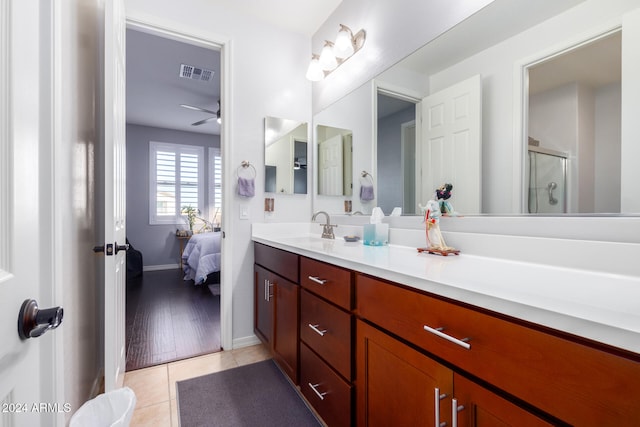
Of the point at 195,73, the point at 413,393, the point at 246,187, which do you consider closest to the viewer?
the point at 413,393

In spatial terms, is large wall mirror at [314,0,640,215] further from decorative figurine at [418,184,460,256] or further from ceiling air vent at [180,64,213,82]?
ceiling air vent at [180,64,213,82]

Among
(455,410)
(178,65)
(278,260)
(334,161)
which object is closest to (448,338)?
(455,410)

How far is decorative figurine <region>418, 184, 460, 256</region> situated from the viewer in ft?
4.35

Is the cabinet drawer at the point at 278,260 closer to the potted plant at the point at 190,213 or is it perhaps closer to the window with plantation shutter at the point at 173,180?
the potted plant at the point at 190,213

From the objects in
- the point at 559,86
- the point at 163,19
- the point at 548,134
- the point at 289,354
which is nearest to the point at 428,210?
the point at 548,134

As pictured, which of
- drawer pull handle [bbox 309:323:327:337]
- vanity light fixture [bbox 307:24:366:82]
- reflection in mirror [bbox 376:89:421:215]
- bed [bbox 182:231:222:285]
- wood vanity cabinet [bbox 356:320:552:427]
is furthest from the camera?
bed [bbox 182:231:222:285]

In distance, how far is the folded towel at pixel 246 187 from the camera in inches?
87.7

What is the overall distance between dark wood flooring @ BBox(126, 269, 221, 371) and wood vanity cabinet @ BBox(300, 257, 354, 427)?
1156 millimetres

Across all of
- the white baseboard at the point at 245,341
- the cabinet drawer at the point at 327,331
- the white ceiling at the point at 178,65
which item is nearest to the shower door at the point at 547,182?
the cabinet drawer at the point at 327,331

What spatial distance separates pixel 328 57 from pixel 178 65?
1.92 metres

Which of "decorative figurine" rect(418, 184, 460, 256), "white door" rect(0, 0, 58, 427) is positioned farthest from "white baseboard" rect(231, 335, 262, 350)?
"white door" rect(0, 0, 58, 427)

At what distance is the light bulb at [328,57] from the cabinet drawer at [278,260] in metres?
1.49

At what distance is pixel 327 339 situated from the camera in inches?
49.9

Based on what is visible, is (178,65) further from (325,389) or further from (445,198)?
(325,389)
